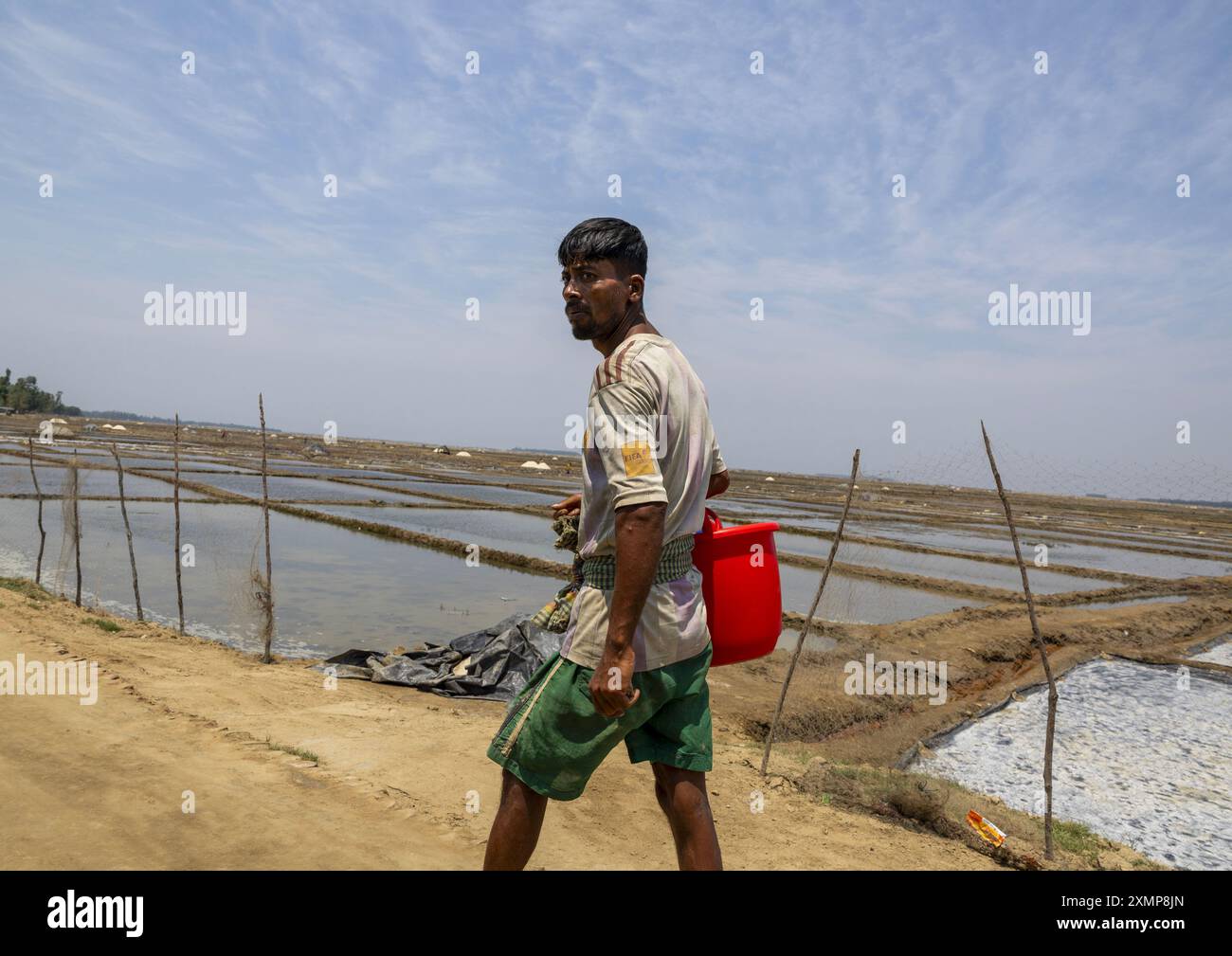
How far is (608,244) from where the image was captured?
1859mm

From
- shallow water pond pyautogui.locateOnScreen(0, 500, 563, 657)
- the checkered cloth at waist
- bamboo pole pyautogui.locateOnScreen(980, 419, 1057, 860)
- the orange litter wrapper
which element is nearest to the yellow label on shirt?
the checkered cloth at waist

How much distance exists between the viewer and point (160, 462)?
3325 centimetres

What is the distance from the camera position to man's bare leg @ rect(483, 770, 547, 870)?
1832 millimetres

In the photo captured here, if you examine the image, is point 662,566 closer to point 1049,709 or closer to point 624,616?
point 624,616

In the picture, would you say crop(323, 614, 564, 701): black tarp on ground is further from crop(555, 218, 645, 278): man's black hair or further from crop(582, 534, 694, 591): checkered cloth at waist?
crop(555, 218, 645, 278): man's black hair

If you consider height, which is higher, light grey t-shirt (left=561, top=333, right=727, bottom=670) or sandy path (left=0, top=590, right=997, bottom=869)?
light grey t-shirt (left=561, top=333, right=727, bottom=670)

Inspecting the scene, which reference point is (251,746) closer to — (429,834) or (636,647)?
(429,834)

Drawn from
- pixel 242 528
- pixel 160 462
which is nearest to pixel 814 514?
pixel 242 528

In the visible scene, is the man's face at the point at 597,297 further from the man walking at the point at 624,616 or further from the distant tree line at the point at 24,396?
the distant tree line at the point at 24,396

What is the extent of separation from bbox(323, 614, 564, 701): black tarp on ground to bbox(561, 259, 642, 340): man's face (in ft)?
16.6

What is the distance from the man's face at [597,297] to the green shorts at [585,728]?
0.81 m

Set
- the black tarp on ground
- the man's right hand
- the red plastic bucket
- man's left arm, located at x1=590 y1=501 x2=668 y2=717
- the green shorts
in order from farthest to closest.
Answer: the black tarp on ground < the man's right hand < the red plastic bucket < the green shorts < man's left arm, located at x1=590 y1=501 x2=668 y2=717

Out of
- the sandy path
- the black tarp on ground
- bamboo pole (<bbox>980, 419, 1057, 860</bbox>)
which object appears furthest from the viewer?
the black tarp on ground

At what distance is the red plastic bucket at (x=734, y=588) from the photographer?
2010 millimetres
